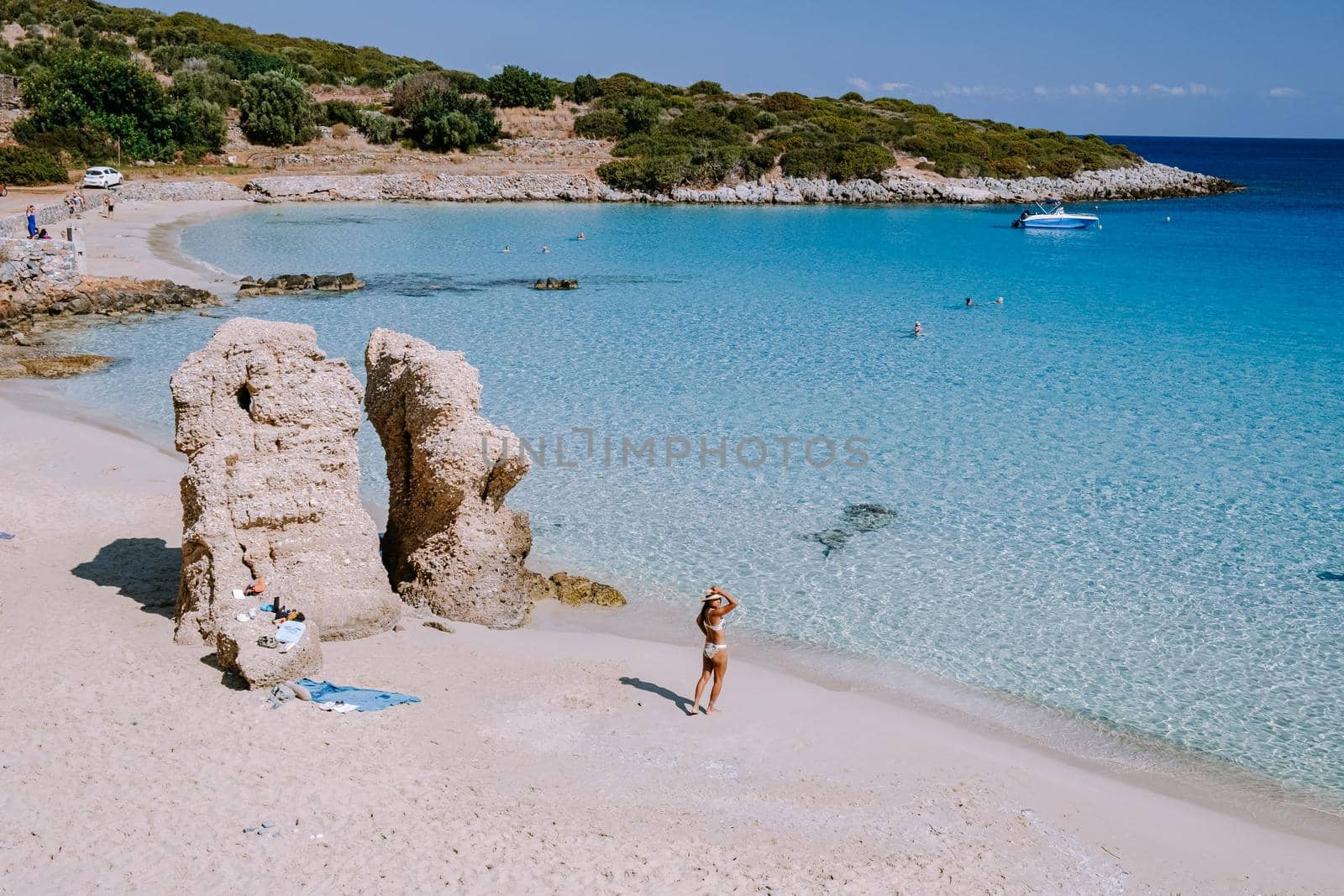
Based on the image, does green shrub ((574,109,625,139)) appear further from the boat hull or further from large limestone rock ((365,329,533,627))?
large limestone rock ((365,329,533,627))

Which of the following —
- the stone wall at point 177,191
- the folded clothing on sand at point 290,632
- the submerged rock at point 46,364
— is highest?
the stone wall at point 177,191

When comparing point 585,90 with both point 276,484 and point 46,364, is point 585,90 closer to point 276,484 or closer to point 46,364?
point 46,364

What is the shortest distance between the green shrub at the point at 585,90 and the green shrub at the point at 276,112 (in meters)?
22.8

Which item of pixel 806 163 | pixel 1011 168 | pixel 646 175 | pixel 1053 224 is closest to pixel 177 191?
pixel 646 175

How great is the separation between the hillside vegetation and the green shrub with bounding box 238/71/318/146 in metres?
0.11

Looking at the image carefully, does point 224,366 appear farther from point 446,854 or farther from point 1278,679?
point 1278,679

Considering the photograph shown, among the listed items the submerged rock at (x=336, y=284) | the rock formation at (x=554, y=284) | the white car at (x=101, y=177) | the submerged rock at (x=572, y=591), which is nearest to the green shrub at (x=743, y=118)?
the white car at (x=101, y=177)

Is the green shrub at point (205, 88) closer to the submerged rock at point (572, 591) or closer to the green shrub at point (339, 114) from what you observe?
the green shrub at point (339, 114)

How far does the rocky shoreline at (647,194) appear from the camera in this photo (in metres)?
56.9

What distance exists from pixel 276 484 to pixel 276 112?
6220cm

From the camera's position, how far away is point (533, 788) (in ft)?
26.3

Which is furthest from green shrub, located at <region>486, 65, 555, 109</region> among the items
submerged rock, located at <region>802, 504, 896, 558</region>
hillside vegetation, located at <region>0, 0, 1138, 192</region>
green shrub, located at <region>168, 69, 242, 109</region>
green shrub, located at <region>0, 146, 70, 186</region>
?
submerged rock, located at <region>802, 504, 896, 558</region>

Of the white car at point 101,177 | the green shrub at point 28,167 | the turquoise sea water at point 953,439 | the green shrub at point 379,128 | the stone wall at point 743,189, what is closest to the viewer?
the turquoise sea water at point 953,439

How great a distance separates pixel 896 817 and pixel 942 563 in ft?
20.0
